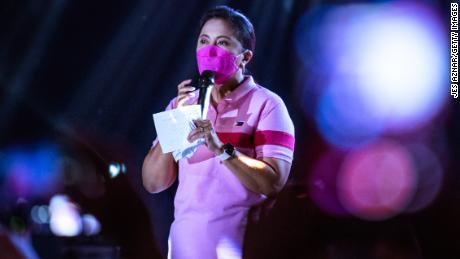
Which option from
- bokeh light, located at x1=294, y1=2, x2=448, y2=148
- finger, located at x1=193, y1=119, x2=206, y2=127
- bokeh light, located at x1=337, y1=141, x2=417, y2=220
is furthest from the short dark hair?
bokeh light, located at x1=337, y1=141, x2=417, y2=220

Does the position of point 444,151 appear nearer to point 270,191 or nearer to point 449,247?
point 449,247

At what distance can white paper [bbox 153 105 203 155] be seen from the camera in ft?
6.37

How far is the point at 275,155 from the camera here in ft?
6.58

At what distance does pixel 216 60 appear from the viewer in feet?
6.79

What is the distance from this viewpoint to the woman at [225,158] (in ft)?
6.42

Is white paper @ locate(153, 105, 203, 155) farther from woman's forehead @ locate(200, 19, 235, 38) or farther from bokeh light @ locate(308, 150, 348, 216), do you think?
bokeh light @ locate(308, 150, 348, 216)

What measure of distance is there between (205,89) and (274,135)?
281mm

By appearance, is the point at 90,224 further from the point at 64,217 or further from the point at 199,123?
the point at 199,123

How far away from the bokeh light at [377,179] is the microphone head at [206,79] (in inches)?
51.0

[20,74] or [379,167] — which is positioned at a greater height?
[20,74]

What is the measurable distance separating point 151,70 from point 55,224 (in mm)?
1073

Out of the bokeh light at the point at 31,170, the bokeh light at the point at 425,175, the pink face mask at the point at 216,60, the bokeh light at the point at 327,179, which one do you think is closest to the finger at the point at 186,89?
the pink face mask at the point at 216,60

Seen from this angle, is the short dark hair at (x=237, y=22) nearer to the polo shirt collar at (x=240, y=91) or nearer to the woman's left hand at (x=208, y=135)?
the polo shirt collar at (x=240, y=91)

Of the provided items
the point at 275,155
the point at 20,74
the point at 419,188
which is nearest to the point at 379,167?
the point at 419,188
